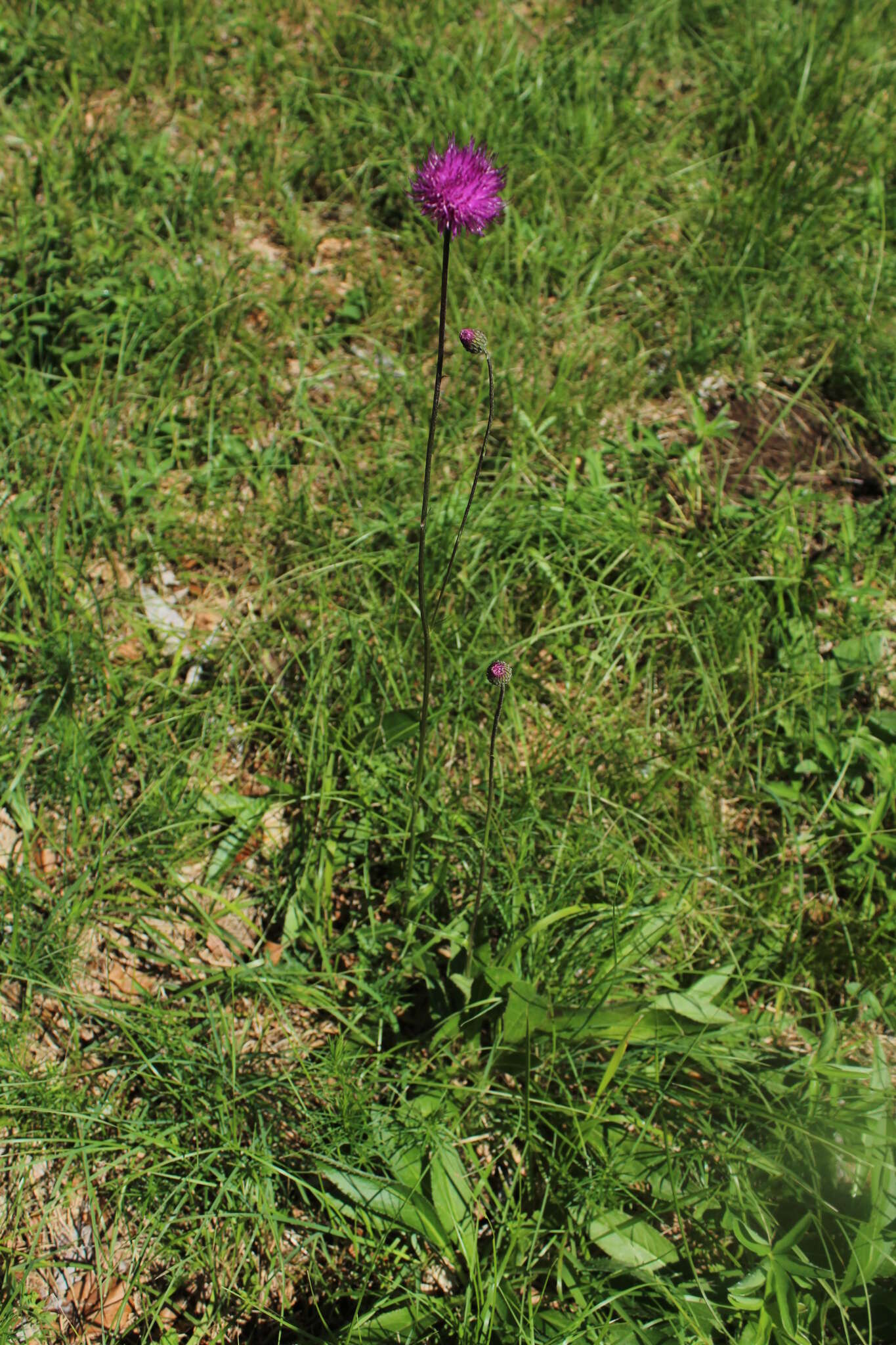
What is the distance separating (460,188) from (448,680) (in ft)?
4.00

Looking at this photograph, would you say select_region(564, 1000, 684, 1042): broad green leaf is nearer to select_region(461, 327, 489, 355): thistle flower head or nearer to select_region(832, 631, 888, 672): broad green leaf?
select_region(832, 631, 888, 672): broad green leaf

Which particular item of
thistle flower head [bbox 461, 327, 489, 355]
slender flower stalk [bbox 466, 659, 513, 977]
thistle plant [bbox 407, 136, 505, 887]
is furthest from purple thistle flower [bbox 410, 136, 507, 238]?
slender flower stalk [bbox 466, 659, 513, 977]

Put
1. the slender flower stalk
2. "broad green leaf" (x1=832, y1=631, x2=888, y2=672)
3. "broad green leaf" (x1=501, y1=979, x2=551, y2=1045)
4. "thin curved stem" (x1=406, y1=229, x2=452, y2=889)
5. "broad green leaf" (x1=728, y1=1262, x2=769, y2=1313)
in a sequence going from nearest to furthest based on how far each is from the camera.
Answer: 1. "thin curved stem" (x1=406, y1=229, x2=452, y2=889)
2. the slender flower stalk
3. "broad green leaf" (x1=728, y1=1262, x2=769, y2=1313)
4. "broad green leaf" (x1=501, y1=979, x2=551, y2=1045)
5. "broad green leaf" (x1=832, y1=631, x2=888, y2=672)

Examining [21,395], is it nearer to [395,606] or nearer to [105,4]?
[395,606]

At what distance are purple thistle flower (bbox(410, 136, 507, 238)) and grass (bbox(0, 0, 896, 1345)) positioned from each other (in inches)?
42.9

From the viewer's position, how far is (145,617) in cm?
274

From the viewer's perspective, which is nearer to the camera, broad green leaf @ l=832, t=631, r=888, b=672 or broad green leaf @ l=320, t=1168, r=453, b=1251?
broad green leaf @ l=320, t=1168, r=453, b=1251

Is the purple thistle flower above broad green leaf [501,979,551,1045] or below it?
above

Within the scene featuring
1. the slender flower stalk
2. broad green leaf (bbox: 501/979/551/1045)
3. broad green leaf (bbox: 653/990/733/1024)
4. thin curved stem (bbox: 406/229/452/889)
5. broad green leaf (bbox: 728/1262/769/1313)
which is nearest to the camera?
thin curved stem (bbox: 406/229/452/889)

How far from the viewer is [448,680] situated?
2488mm

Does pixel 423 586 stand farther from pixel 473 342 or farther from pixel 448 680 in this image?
pixel 448 680

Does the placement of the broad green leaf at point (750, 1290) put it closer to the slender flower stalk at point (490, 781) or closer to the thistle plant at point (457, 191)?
the slender flower stalk at point (490, 781)

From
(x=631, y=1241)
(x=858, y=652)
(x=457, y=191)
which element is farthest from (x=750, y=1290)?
(x=457, y=191)

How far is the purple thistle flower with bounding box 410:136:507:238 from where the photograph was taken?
5.17 ft
